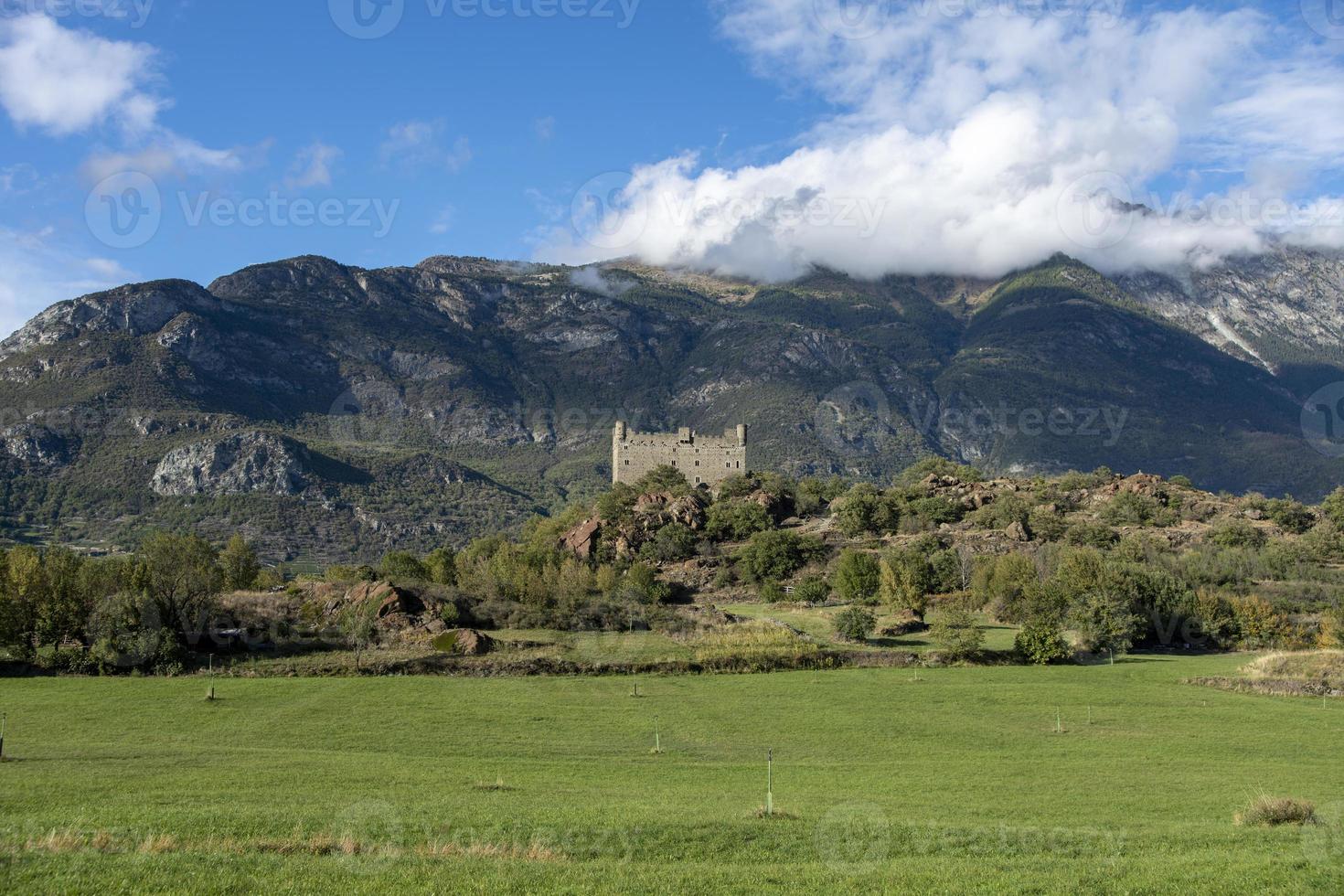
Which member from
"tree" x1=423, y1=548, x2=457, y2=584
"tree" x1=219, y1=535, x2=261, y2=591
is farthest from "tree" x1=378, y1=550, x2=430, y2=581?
"tree" x1=219, y1=535, x2=261, y2=591

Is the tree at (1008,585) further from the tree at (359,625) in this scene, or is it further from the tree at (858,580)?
the tree at (359,625)

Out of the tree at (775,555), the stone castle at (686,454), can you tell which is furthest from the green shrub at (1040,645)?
the stone castle at (686,454)

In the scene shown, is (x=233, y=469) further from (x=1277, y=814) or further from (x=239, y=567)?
(x=1277, y=814)

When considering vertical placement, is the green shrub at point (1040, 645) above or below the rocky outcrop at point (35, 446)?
below

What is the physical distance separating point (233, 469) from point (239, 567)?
7821 centimetres

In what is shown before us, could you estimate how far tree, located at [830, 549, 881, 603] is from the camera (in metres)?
75.4

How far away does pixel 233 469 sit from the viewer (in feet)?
496

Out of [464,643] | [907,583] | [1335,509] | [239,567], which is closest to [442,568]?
[239,567]

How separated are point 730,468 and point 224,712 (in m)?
83.6

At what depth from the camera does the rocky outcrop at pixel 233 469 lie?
148000 mm

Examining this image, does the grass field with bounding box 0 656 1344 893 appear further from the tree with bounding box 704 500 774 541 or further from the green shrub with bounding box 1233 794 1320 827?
the tree with bounding box 704 500 774 541

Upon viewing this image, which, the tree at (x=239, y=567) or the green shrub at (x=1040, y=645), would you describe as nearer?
the green shrub at (x=1040, y=645)

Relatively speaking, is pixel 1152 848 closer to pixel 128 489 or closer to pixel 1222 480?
pixel 128 489

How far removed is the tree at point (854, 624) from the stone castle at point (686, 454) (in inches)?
2143
